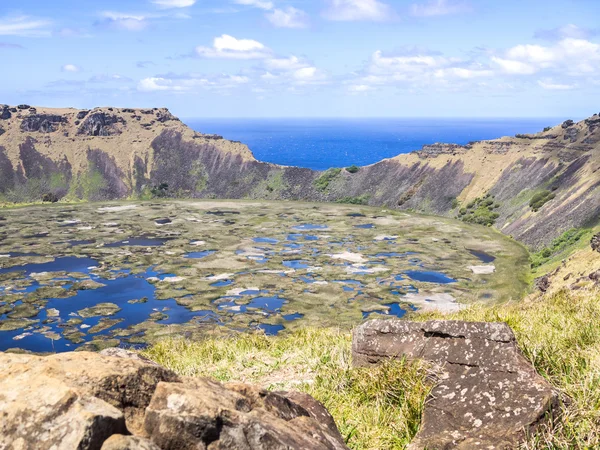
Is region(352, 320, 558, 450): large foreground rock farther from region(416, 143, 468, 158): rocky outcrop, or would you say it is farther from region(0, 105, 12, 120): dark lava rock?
region(0, 105, 12, 120): dark lava rock

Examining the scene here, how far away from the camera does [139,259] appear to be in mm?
77438

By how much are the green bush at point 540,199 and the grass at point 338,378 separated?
94.6 m

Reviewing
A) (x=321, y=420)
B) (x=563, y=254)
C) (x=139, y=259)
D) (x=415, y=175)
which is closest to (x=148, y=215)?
(x=139, y=259)

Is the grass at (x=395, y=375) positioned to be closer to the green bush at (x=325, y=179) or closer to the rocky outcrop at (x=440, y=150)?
the green bush at (x=325, y=179)

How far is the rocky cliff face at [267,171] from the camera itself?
360ft

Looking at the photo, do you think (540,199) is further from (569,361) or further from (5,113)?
(5,113)

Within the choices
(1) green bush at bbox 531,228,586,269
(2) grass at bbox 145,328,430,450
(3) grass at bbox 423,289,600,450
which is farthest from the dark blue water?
(1) green bush at bbox 531,228,586,269

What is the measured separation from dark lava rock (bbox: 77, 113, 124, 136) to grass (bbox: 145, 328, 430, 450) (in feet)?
580

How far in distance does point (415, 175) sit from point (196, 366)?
135 m

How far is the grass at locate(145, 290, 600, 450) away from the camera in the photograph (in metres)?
8.52

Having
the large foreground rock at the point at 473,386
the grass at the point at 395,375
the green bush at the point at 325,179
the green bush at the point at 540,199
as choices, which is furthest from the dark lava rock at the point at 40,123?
the large foreground rock at the point at 473,386

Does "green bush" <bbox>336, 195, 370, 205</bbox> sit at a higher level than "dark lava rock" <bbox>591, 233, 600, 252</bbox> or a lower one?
lower

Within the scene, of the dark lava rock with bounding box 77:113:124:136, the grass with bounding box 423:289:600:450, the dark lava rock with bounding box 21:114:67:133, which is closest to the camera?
the grass with bounding box 423:289:600:450

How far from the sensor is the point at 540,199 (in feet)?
339
